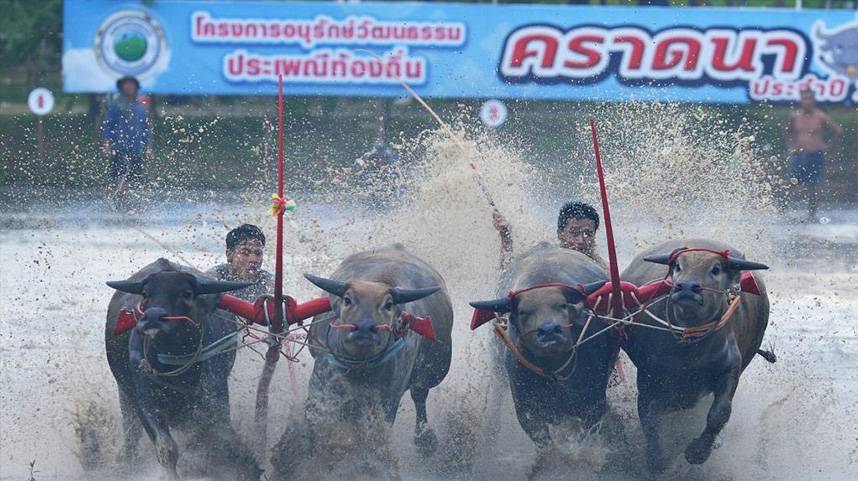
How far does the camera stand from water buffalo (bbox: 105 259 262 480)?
7.96 m

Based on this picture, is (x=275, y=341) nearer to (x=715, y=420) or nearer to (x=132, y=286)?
(x=132, y=286)

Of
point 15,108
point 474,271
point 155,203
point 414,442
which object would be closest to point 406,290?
point 414,442

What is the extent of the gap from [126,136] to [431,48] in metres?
6.27

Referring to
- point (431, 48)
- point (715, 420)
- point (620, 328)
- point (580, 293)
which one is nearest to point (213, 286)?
point (580, 293)

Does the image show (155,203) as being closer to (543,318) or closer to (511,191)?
(511,191)

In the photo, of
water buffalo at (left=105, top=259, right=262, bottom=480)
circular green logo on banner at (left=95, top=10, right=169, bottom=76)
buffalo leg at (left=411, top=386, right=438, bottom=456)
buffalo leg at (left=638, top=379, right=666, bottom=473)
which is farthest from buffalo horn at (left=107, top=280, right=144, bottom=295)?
circular green logo on banner at (left=95, top=10, right=169, bottom=76)

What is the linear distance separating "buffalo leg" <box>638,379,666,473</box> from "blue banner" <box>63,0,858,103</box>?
15498 millimetres

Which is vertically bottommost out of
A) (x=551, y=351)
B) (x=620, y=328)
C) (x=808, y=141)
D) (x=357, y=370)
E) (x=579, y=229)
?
(x=357, y=370)

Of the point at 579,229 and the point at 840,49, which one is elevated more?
the point at 840,49

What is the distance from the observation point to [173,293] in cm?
795

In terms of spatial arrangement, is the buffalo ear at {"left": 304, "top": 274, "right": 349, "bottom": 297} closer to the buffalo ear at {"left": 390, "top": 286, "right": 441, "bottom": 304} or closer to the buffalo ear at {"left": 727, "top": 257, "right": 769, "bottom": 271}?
the buffalo ear at {"left": 390, "top": 286, "right": 441, "bottom": 304}

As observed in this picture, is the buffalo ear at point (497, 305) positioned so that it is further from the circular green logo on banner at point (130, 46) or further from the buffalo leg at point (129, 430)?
the circular green logo on banner at point (130, 46)

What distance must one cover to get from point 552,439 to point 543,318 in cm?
88

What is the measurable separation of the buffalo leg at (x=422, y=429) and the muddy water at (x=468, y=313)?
0.12 m
